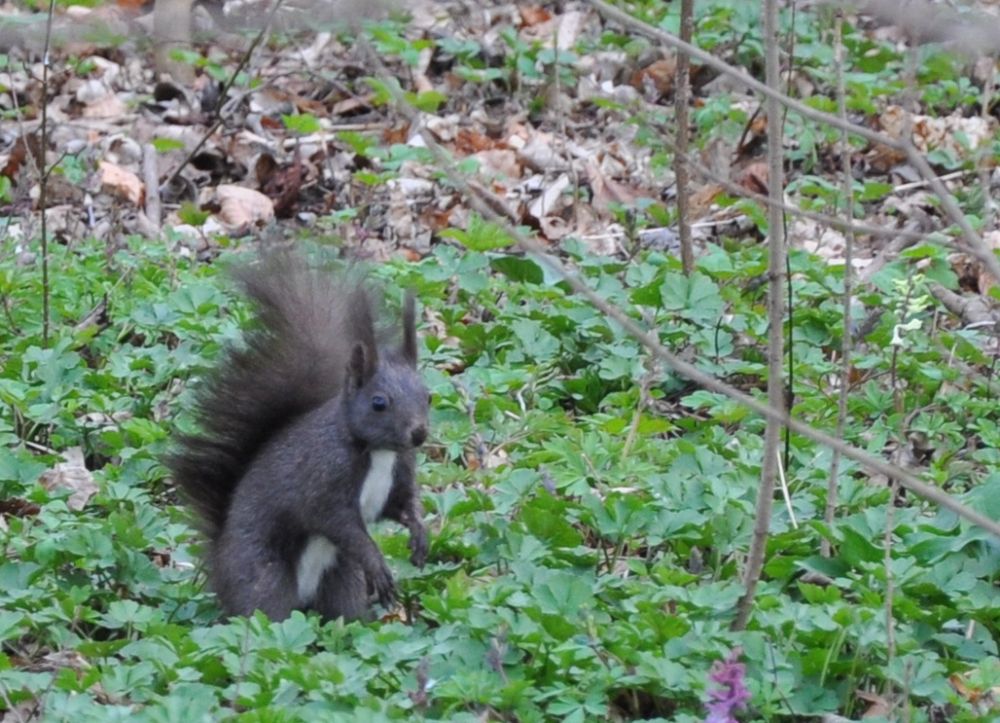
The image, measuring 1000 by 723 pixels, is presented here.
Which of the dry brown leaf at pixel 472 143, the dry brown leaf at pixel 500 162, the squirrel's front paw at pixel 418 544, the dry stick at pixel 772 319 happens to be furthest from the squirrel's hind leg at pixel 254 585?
the dry brown leaf at pixel 472 143

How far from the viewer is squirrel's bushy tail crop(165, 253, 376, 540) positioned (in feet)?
12.0

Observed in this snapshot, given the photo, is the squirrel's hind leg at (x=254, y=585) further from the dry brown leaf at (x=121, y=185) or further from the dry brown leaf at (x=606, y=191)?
the dry brown leaf at (x=121, y=185)

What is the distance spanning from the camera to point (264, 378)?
12.1 feet

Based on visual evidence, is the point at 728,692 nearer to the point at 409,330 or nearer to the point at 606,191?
Result: the point at 409,330

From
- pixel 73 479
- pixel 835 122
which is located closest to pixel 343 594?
pixel 73 479

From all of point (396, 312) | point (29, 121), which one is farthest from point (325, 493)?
point (29, 121)

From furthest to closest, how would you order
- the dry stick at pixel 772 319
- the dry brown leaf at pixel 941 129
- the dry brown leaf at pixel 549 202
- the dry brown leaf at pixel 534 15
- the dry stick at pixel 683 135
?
the dry brown leaf at pixel 534 15, the dry brown leaf at pixel 941 129, the dry brown leaf at pixel 549 202, the dry stick at pixel 683 135, the dry stick at pixel 772 319

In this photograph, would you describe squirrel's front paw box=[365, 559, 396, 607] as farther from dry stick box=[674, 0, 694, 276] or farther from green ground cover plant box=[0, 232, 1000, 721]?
dry stick box=[674, 0, 694, 276]

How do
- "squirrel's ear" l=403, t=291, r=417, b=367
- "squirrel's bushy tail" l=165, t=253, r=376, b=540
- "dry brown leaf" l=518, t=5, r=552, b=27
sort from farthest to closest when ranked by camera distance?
"dry brown leaf" l=518, t=5, r=552, b=27 → "squirrel's bushy tail" l=165, t=253, r=376, b=540 → "squirrel's ear" l=403, t=291, r=417, b=367

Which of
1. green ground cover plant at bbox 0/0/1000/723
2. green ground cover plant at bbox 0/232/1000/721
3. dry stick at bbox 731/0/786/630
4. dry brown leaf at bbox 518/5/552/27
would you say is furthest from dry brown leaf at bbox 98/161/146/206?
dry stick at bbox 731/0/786/630

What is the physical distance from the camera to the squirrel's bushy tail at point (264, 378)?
144 inches

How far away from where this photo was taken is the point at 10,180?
262 inches

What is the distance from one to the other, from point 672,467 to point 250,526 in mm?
1010

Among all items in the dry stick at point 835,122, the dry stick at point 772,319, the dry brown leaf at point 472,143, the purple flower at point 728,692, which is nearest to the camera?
the dry stick at point 835,122
